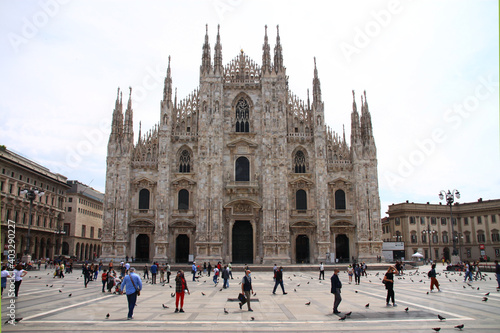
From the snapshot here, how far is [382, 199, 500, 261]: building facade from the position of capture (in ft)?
222

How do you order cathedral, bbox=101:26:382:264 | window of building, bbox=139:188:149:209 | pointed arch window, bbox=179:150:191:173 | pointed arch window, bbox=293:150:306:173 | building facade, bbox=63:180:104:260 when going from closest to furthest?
cathedral, bbox=101:26:382:264, window of building, bbox=139:188:149:209, pointed arch window, bbox=179:150:191:173, pointed arch window, bbox=293:150:306:173, building facade, bbox=63:180:104:260

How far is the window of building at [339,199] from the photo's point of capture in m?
45.1

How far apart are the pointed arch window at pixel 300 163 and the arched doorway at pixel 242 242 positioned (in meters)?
8.02

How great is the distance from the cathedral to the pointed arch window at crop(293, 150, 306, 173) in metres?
0.11

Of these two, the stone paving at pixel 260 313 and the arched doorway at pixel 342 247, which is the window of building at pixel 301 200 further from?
the stone paving at pixel 260 313

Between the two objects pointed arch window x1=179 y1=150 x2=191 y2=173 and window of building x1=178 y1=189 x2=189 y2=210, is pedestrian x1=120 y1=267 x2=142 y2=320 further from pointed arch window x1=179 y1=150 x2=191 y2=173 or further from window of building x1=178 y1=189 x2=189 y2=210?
pointed arch window x1=179 y1=150 x2=191 y2=173

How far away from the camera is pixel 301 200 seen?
147 ft

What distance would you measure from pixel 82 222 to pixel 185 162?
38055 mm

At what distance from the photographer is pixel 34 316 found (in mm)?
12664

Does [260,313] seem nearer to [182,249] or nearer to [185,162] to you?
[182,249]

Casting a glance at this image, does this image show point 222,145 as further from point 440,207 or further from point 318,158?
point 440,207

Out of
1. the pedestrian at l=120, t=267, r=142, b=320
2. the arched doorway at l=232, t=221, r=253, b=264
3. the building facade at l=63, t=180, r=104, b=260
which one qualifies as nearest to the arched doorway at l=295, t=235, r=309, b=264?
the arched doorway at l=232, t=221, r=253, b=264

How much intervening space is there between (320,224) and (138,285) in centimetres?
3284

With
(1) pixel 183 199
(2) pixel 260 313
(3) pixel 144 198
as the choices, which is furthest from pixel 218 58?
(2) pixel 260 313
